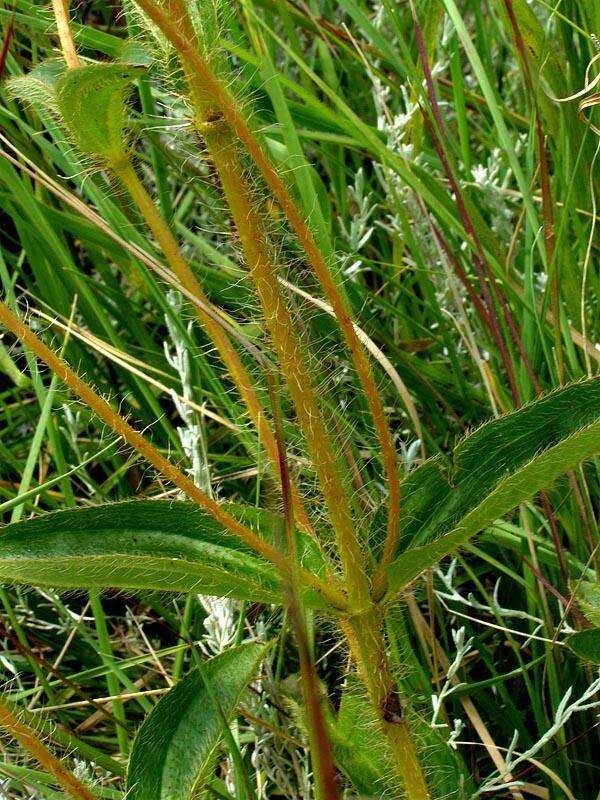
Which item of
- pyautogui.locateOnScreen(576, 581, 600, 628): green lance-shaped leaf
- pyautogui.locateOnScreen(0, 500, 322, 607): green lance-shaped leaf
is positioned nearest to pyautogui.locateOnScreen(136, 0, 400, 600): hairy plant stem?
pyautogui.locateOnScreen(0, 500, 322, 607): green lance-shaped leaf

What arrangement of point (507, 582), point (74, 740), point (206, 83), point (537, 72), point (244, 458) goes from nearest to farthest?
1. point (206, 83)
2. point (74, 740)
3. point (537, 72)
4. point (507, 582)
5. point (244, 458)

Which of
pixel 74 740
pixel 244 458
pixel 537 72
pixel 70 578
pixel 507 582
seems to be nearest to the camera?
pixel 70 578

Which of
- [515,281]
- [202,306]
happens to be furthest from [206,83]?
[515,281]

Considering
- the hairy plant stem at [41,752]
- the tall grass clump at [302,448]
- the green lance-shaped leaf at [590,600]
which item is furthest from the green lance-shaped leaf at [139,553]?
the green lance-shaped leaf at [590,600]

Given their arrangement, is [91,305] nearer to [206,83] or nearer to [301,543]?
[301,543]

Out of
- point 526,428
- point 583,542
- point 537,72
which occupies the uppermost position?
point 537,72

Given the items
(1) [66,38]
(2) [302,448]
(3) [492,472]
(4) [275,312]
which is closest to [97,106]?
(1) [66,38]

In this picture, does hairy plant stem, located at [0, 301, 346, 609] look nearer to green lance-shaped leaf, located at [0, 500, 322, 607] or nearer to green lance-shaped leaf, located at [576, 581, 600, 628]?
green lance-shaped leaf, located at [0, 500, 322, 607]
